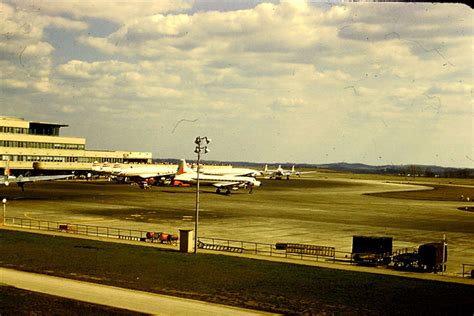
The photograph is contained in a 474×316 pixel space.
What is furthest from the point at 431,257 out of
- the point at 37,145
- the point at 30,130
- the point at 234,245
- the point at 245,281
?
the point at 30,130

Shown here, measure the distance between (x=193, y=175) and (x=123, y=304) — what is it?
369 feet

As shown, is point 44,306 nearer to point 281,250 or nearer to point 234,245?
point 281,250

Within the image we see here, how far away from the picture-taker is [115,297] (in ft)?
101

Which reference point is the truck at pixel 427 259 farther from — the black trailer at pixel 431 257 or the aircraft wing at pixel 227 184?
the aircraft wing at pixel 227 184

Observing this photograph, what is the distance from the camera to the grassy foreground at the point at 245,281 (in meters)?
31.0

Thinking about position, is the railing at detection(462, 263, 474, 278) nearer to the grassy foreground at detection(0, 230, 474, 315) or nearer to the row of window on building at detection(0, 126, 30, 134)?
the grassy foreground at detection(0, 230, 474, 315)

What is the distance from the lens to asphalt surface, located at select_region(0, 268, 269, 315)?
92.9 ft

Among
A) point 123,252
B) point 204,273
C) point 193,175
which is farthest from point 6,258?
point 193,175

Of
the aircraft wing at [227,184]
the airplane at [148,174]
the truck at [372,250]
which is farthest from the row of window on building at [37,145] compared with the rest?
the truck at [372,250]

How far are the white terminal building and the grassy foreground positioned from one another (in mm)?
128211

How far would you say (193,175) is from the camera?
141 m

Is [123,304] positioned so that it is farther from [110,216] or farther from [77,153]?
[77,153]

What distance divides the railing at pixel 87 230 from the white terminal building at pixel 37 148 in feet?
331

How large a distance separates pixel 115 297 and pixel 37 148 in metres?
161
